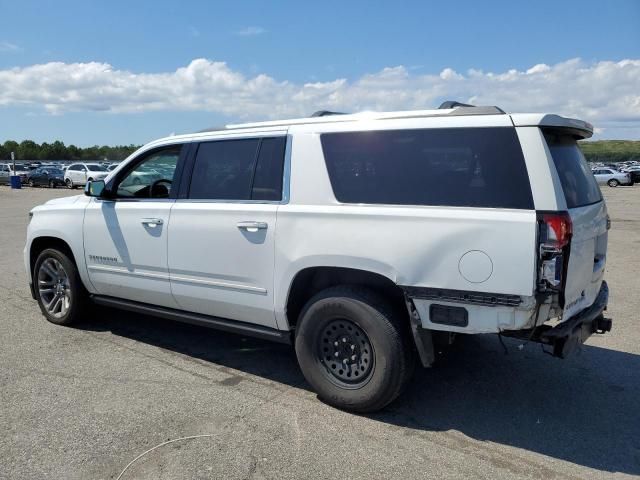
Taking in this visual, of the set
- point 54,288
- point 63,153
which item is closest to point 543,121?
point 54,288

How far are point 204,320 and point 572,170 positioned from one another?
299cm

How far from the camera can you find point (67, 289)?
573 cm

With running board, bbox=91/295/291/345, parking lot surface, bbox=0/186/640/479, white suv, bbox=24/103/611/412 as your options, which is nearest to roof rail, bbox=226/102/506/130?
white suv, bbox=24/103/611/412

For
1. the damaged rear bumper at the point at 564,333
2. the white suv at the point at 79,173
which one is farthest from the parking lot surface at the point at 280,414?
the white suv at the point at 79,173

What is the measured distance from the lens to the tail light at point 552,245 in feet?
10.2

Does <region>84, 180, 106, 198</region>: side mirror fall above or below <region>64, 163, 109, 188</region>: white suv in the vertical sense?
above

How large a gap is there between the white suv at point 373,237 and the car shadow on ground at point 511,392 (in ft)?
1.60

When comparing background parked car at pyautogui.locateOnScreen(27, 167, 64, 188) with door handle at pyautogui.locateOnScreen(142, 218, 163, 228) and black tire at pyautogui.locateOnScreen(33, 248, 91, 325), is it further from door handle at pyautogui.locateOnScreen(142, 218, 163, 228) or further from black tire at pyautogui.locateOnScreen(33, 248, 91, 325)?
door handle at pyautogui.locateOnScreen(142, 218, 163, 228)

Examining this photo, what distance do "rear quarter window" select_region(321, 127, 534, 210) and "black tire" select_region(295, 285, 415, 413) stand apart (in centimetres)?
70

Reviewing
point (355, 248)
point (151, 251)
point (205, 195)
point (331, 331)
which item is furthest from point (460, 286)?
point (151, 251)

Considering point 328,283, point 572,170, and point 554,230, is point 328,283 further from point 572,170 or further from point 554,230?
point 572,170

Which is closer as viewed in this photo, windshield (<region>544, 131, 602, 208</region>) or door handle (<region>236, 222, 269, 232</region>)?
windshield (<region>544, 131, 602, 208</region>)

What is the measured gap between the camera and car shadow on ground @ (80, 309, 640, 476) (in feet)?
11.5

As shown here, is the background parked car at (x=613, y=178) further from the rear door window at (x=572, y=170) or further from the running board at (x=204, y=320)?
the running board at (x=204, y=320)
